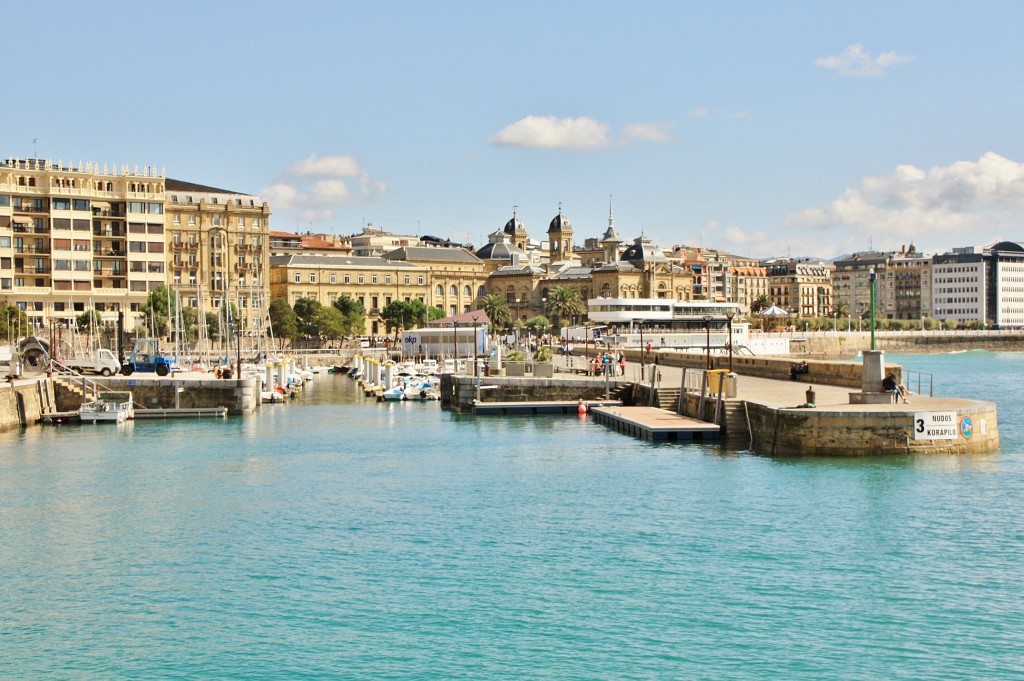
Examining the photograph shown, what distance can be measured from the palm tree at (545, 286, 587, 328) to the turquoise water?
12103 centimetres

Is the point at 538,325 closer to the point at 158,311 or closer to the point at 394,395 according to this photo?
the point at 158,311

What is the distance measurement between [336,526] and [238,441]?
19.1 meters

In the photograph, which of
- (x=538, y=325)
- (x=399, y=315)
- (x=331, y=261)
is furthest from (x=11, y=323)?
(x=538, y=325)

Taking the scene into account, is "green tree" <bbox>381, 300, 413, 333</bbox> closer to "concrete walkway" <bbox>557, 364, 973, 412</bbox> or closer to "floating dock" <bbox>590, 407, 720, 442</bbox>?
"concrete walkway" <bbox>557, 364, 973, 412</bbox>

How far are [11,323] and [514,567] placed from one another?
7711 cm

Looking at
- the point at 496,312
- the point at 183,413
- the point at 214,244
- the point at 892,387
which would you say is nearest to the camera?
the point at 892,387

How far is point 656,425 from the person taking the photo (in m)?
45.3

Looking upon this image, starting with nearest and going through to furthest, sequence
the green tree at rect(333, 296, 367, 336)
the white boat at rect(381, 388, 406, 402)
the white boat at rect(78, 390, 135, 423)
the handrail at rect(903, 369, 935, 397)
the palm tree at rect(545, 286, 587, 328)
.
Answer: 1. the handrail at rect(903, 369, 935, 397)
2. the white boat at rect(78, 390, 135, 423)
3. the white boat at rect(381, 388, 406, 402)
4. the green tree at rect(333, 296, 367, 336)
5. the palm tree at rect(545, 286, 587, 328)

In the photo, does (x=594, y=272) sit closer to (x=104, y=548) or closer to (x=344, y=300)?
(x=344, y=300)

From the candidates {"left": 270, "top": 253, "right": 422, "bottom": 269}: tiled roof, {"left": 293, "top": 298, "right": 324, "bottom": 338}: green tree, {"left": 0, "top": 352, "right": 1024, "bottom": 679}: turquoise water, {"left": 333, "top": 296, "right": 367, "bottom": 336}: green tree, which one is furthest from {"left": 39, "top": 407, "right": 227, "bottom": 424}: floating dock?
{"left": 270, "top": 253, "right": 422, "bottom": 269}: tiled roof

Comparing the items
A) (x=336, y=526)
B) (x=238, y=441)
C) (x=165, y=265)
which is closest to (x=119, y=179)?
(x=165, y=265)

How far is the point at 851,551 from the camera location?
2588cm

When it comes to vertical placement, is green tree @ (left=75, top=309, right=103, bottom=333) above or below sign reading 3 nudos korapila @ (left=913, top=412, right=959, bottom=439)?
above

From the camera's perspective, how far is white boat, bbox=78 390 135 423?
53.7 metres
